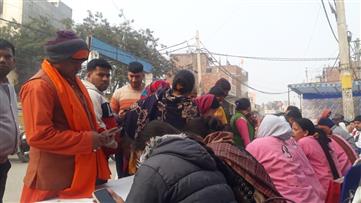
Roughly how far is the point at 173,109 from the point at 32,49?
64.9ft

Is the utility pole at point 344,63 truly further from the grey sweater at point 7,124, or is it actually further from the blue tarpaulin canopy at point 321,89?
the blue tarpaulin canopy at point 321,89

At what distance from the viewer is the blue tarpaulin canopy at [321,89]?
20438 millimetres

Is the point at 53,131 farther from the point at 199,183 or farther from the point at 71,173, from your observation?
the point at 199,183

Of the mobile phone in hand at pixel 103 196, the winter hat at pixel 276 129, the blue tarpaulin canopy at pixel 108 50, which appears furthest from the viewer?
the blue tarpaulin canopy at pixel 108 50

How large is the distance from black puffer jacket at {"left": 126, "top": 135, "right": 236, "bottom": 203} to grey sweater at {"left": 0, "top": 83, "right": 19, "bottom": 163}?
1.63m

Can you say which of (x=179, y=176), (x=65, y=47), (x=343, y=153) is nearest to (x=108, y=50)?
(x=343, y=153)

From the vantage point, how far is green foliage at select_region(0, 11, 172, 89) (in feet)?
70.1

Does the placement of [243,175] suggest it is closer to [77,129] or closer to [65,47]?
[77,129]

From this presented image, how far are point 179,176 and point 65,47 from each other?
1146 millimetres

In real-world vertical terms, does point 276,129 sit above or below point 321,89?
below

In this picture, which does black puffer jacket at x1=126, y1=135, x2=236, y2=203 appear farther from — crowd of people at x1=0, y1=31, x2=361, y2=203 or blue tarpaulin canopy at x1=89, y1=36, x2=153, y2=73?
blue tarpaulin canopy at x1=89, y1=36, x2=153, y2=73

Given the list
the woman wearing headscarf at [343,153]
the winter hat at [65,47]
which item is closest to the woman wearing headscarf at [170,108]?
the winter hat at [65,47]

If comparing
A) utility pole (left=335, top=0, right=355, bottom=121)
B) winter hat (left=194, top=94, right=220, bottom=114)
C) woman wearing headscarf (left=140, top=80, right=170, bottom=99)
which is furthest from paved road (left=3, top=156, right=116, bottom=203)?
utility pole (left=335, top=0, right=355, bottom=121)

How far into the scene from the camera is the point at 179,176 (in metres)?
1.65
